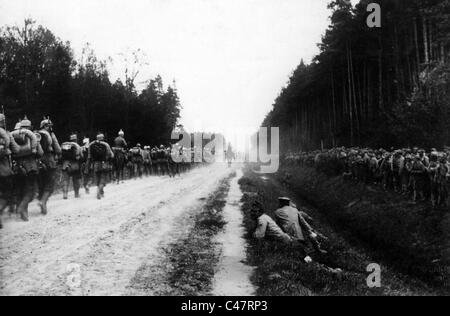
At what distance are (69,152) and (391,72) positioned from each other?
101ft

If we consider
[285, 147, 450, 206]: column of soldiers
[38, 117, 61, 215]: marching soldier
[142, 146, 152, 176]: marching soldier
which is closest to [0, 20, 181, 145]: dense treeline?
[142, 146, 152, 176]: marching soldier

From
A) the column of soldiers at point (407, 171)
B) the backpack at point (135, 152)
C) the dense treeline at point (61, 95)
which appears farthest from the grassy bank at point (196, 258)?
the dense treeline at point (61, 95)

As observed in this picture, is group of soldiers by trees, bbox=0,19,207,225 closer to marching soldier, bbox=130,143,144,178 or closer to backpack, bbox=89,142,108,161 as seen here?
marching soldier, bbox=130,143,144,178

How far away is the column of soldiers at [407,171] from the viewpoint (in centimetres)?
1453

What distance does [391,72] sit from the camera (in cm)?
3716

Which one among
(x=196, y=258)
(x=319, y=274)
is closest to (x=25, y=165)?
(x=196, y=258)

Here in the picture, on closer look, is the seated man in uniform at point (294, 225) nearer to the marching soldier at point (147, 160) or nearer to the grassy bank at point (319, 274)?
the grassy bank at point (319, 274)

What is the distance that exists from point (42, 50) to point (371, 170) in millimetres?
32728

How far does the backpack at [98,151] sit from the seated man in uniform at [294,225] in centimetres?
681

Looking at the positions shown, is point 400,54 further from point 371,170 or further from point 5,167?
point 5,167

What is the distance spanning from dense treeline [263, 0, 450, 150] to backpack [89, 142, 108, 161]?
1264 cm

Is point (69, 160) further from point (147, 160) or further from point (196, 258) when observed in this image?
point (147, 160)

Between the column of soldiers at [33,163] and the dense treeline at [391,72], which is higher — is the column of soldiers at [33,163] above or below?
below
